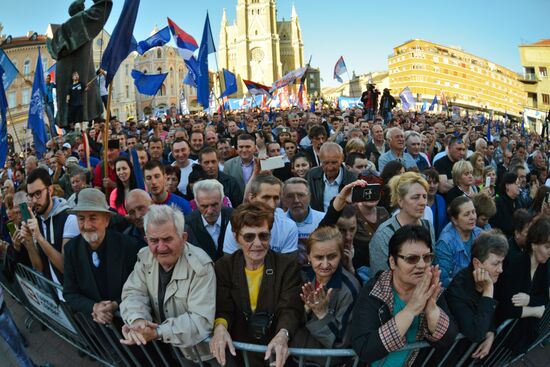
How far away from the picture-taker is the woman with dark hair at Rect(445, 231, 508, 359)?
295cm

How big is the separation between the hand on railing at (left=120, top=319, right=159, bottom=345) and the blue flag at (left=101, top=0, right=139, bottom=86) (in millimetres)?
3519

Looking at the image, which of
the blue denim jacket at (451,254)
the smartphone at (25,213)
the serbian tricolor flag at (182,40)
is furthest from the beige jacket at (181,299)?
the serbian tricolor flag at (182,40)

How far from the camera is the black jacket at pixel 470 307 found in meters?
2.92

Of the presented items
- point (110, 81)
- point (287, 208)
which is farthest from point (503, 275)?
point (110, 81)

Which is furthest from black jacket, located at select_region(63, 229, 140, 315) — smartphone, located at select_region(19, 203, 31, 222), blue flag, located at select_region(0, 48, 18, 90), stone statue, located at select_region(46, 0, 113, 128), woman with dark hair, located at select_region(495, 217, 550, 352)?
blue flag, located at select_region(0, 48, 18, 90)

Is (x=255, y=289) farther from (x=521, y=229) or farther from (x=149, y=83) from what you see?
(x=149, y=83)

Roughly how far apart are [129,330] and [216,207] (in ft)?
5.14

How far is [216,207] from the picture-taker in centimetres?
427

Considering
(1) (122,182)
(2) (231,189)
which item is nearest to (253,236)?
(2) (231,189)

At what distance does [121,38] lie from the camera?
18.2ft

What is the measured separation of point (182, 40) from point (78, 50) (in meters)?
7.68

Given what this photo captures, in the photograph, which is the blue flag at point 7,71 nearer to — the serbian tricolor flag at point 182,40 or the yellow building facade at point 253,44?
the serbian tricolor flag at point 182,40

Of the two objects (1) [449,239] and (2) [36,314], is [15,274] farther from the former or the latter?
(1) [449,239]

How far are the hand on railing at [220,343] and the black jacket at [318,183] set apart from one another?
2.83 metres
